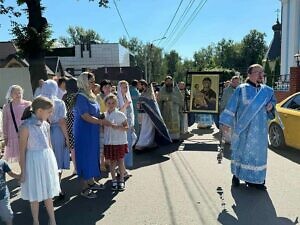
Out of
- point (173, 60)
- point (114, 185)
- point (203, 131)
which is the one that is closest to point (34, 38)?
point (203, 131)

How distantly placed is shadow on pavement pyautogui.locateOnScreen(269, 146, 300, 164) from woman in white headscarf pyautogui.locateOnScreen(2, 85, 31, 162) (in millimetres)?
5661

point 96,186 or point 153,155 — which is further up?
point 96,186

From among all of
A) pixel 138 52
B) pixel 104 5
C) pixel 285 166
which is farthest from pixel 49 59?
pixel 138 52

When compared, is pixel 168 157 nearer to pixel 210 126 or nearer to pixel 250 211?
pixel 250 211

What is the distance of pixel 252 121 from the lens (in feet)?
21.3

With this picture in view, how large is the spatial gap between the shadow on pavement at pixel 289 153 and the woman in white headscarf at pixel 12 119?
566 centimetres

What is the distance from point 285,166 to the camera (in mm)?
8359

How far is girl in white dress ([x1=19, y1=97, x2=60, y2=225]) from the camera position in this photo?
4.65 meters

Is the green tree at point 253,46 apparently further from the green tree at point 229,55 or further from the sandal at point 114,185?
the sandal at point 114,185

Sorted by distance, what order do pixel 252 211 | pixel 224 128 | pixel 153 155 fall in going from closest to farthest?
pixel 252 211
pixel 224 128
pixel 153 155

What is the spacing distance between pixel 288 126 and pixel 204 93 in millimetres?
3425

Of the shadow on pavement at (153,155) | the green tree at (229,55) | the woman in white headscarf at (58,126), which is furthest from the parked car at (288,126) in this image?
the green tree at (229,55)

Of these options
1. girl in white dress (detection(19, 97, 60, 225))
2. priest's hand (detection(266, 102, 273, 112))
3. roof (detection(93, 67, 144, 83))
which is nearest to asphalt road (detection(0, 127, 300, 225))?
girl in white dress (detection(19, 97, 60, 225))

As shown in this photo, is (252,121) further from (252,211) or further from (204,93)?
(204,93)
